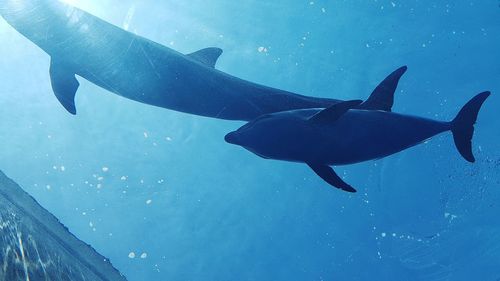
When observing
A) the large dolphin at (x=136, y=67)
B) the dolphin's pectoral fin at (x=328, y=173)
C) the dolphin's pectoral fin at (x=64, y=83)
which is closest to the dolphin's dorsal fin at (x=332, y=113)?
the dolphin's pectoral fin at (x=328, y=173)

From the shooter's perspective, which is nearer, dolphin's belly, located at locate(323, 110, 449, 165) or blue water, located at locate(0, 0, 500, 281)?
dolphin's belly, located at locate(323, 110, 449, 165)

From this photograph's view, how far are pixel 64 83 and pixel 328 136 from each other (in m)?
3.46

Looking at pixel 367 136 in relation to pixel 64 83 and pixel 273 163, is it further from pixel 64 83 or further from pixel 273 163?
pixel 273 163

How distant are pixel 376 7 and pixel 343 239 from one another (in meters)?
13.5

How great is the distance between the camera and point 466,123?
15.3ft

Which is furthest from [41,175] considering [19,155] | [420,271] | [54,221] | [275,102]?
[420,271]

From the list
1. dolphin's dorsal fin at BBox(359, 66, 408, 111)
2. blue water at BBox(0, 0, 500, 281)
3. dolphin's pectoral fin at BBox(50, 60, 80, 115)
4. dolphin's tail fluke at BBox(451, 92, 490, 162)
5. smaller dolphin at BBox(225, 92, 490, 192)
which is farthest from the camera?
blue water at BBox(0, 0, 500, 281)

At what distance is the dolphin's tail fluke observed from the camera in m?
4.63

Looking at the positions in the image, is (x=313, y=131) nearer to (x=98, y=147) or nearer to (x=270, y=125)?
(x=270, y=125)

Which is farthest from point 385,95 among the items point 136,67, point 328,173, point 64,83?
point 64,83

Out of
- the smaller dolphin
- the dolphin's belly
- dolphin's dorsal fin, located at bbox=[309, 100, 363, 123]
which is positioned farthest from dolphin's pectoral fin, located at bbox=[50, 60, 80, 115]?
the dolphin's belly

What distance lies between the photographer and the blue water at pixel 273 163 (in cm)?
1369

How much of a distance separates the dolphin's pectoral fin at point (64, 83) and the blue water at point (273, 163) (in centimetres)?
606

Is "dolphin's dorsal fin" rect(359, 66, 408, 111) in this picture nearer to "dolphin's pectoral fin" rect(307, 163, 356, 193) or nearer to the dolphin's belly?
the dolphin's belly
